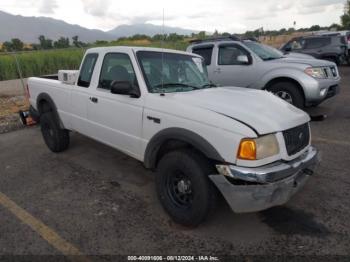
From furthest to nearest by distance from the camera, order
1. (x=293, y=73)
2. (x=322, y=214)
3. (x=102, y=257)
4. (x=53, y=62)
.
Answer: (x=53, y=62) → (x=293, y=73) → (x=322, y=214) → (x=102, y=257)

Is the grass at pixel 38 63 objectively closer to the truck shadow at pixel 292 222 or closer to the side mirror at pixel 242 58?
the side mirror at pixel 242 58

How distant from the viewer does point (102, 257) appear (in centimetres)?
300

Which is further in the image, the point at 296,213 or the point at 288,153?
the point at 296,213

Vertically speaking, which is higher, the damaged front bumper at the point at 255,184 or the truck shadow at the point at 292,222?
the damaged front bumper at the point at 255,184

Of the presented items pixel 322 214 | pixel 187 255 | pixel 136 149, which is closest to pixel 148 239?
pixel 187 255

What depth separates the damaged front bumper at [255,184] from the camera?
2.89m

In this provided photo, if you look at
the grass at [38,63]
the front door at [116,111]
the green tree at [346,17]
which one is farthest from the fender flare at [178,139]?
the green tree at [346,17]

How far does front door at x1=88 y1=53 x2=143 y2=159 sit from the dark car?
12.6 m

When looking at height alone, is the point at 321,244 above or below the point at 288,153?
below

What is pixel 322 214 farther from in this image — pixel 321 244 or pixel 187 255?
pixel 187 255

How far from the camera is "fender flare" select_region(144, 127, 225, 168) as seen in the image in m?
3.05

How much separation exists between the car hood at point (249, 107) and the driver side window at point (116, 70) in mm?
685

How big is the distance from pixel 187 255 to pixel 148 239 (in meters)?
0.46

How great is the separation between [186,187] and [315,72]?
206 inches
